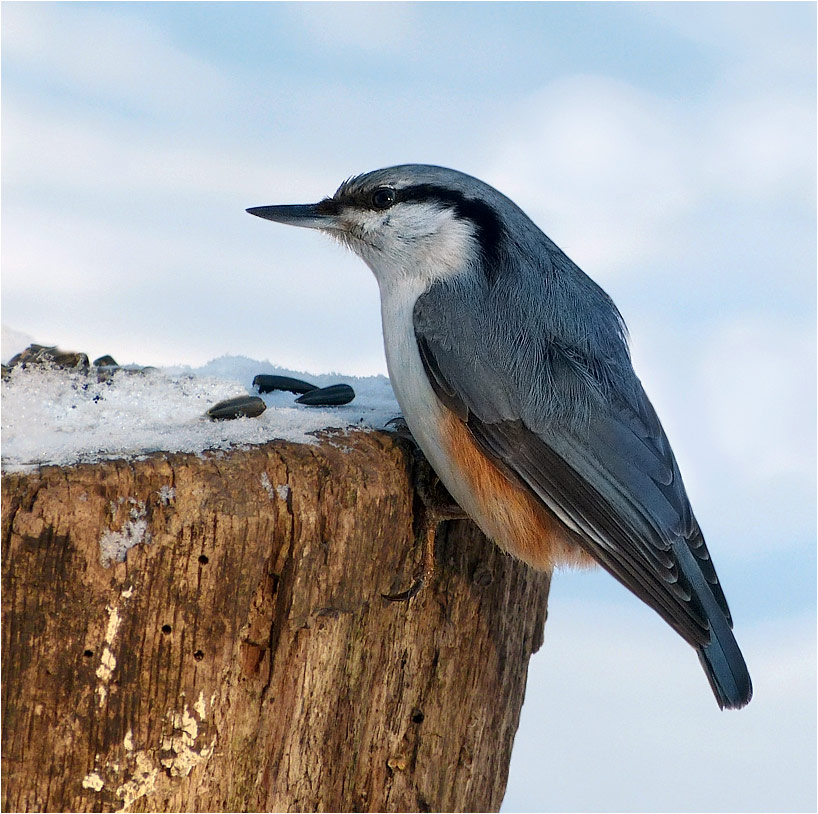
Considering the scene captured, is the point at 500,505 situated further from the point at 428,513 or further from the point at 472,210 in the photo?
the point at 472,210

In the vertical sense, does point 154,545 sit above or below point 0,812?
above

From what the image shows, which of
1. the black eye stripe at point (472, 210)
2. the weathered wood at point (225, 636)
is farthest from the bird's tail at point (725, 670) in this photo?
the black eye stripe at point (472, 210)

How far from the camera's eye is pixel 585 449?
2.69m

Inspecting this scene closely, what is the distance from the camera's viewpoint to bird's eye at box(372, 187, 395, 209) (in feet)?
10.3

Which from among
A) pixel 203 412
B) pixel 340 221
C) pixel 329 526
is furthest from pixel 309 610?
pixel 340 221

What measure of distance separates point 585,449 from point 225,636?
1.06 m

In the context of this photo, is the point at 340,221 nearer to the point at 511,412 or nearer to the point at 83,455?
the point at 511,412

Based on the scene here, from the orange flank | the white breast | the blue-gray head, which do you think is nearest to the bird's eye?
the blue-gray head

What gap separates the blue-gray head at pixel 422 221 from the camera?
297cm

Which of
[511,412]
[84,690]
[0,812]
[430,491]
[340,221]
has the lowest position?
[0,812]

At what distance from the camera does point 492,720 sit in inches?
119

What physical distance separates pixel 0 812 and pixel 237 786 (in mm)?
537

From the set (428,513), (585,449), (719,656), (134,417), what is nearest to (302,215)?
(134,417)

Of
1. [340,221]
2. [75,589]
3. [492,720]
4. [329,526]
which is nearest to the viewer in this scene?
[75,589]
